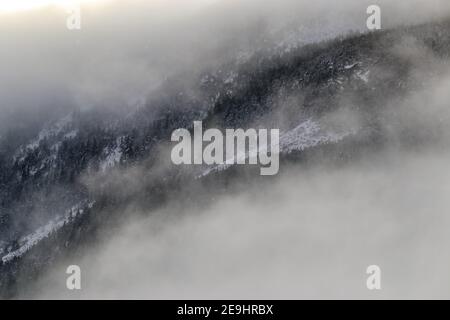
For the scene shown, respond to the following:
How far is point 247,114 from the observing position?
190750 millimetres

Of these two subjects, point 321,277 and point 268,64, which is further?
point 268,64

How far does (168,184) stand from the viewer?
192 meters

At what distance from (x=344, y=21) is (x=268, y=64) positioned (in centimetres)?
2438

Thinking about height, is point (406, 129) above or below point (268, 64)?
below

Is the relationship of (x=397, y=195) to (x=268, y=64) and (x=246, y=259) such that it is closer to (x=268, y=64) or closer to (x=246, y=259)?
(x=246, y=259)
